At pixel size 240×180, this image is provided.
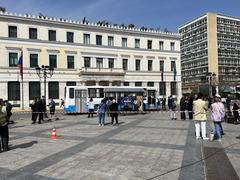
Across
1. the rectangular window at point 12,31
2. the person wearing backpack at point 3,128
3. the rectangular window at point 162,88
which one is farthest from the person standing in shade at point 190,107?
the rectangular window at point 162,88

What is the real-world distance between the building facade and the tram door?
17107 millimetres

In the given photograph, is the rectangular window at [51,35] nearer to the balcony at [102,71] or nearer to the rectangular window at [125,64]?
the balcony at [102,71]

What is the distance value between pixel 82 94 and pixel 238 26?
92625 mm

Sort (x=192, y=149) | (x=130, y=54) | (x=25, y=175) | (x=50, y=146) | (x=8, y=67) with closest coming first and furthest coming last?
(x=25, y=175), (x=192, y=149), (x=50, y=146), (x=8, y=67), (x=130, y=54)

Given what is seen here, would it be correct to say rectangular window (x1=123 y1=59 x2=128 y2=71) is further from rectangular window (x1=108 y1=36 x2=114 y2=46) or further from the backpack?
the backpack

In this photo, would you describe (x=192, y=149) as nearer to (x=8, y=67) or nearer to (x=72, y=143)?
(x=72, y=143)

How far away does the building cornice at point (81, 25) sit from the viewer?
44.3 meters

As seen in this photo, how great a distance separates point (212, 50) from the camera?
9756 cm

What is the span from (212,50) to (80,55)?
202ft

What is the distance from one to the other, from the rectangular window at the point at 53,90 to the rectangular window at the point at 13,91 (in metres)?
4.98

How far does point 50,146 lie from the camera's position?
11.1 meters

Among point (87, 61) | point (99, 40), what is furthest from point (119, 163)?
point (99, 40)

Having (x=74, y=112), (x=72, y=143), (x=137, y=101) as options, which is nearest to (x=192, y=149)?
(x=72, y=143)

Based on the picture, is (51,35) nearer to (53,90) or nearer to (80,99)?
(53,90)
